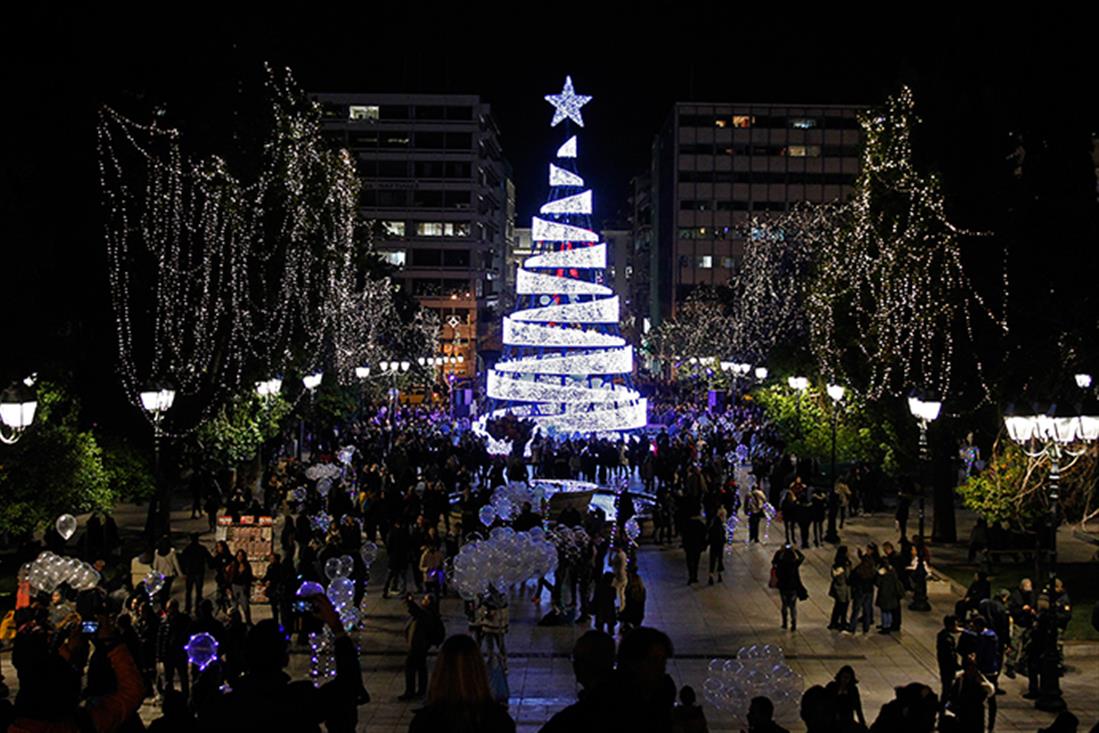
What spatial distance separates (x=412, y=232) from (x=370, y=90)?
44.9 ft

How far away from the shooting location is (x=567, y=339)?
49.5m

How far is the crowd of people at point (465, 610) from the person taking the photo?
587 cm

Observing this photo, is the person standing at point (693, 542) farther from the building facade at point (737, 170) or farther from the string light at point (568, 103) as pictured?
the building facade at point (737, 170)

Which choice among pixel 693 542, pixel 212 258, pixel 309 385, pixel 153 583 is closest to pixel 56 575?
pixel 153 583

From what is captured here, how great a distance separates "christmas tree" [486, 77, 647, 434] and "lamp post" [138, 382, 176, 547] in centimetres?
2191

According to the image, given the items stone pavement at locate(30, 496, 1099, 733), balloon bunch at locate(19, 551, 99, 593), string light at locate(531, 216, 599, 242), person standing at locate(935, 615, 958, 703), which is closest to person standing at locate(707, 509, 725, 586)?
Result: stone pavement at locate(30, 496, 1099, 733)

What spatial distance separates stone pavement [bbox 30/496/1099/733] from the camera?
595 inches

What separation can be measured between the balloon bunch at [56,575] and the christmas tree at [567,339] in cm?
3253

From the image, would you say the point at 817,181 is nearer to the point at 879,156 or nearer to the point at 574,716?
the point at 879,156

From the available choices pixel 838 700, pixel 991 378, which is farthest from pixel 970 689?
pixel 991 378

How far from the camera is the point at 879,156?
3266 cm

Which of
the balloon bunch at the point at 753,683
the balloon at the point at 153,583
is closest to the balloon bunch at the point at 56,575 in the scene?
the balloon at the point at 153,583

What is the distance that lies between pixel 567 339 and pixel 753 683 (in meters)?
39.2

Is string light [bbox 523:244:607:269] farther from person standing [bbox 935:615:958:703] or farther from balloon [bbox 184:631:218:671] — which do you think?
balloon [bbox 184:631:218:671]
